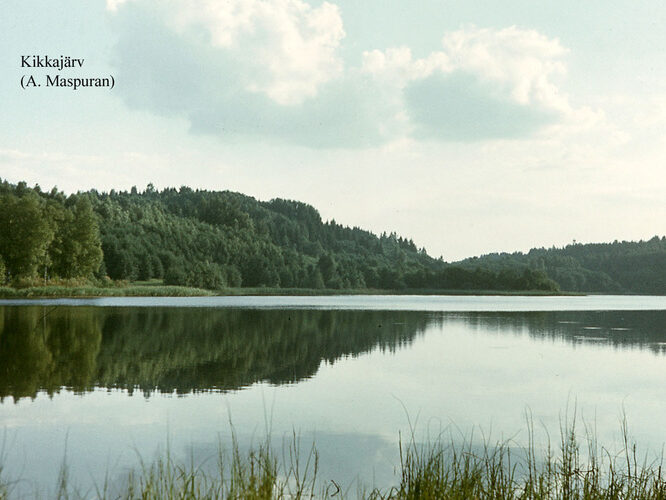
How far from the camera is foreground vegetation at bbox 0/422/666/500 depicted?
7074mm

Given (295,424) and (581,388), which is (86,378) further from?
(581,388)

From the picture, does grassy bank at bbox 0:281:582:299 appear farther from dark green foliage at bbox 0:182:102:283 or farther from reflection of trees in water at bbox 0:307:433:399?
reflection of trees in water at bbox 0:307:433:399

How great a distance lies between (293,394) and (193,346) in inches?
437

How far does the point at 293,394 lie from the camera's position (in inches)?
658

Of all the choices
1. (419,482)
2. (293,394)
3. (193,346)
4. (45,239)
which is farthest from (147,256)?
(419,482)

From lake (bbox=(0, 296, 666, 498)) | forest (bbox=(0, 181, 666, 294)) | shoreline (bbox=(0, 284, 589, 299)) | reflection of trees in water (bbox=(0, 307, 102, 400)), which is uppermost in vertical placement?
forest (bbox=(0, 181, 666, 294))

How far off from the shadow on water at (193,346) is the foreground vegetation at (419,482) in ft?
25.0

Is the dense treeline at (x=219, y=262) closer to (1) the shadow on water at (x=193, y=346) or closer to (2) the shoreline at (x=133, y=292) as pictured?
(2) the shoreline at (x=133, y=292)

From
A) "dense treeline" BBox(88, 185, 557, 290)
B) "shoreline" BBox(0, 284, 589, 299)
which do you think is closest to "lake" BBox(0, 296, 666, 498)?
"shoreline" BBox(0, 284, 589, 299)

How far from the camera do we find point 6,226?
78.3m

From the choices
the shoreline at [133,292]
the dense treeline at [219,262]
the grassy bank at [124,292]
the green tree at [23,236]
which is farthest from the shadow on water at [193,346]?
the dense treeline at [219,262]

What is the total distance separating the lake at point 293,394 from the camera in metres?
11.1

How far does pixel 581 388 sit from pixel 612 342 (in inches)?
572

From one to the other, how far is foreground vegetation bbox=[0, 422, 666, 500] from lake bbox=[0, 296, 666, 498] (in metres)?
0.53
